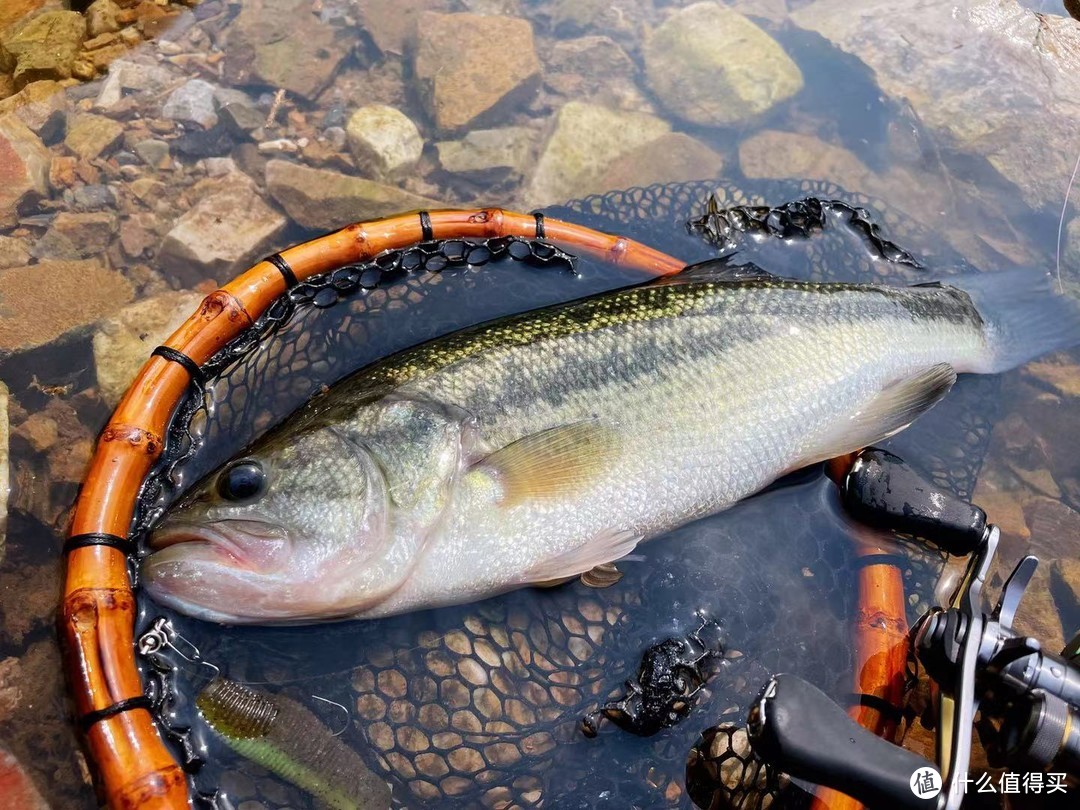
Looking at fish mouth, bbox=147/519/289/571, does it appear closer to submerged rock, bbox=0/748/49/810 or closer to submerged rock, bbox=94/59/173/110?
submerged rock, bbox=0/748/49/810

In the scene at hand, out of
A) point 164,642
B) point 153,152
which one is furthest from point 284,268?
point 153,152

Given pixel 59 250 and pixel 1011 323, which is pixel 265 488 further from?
pixel 1011 323

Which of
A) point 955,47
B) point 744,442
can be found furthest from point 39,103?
point 955,47

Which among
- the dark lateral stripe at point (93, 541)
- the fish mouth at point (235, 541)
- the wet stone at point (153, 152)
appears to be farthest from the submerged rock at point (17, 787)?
the wet stone at point (153, 152)

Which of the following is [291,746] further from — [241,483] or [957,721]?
[957,721]

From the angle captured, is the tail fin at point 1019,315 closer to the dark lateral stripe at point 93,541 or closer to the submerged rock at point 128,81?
the dark lateral stripe at point 93,541
